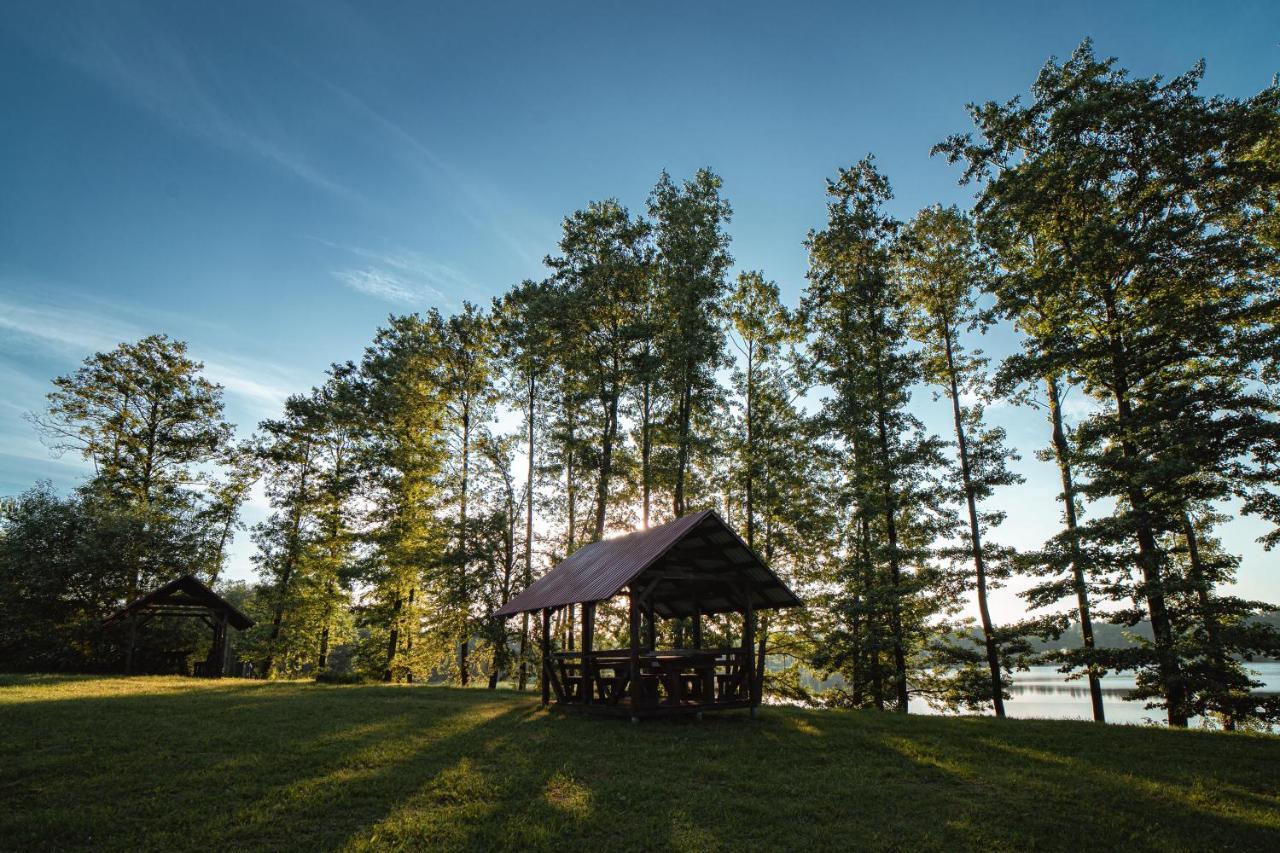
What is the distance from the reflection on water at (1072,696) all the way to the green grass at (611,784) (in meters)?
8.35

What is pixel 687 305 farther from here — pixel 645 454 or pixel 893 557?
pixel 893 557

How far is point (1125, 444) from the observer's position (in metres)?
13.8

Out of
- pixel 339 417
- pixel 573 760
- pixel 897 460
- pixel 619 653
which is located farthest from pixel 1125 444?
pixel 339 417

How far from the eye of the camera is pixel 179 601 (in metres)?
24.1

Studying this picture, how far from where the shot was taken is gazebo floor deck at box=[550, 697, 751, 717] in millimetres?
12758

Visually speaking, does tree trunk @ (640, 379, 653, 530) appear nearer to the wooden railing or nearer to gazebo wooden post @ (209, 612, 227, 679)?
the wooden railing

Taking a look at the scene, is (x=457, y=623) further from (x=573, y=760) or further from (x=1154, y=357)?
(x=1154, y=357)

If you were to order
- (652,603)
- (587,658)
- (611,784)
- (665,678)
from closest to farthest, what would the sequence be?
1. (611,784)
2. (665,678)
3. (587,658)
4. (652,603)

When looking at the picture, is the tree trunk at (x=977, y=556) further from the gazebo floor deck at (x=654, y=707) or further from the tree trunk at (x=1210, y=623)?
the gazebo floor deck at (x=654, y=707)

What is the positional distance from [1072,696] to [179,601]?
147360 millimetres

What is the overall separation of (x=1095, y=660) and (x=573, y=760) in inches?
491

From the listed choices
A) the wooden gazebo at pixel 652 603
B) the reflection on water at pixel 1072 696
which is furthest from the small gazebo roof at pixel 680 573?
the reflection on water at pixel 1072 696

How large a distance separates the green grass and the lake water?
4261 mm

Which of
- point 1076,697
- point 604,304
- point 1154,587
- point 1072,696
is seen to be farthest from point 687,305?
point 1072,696
